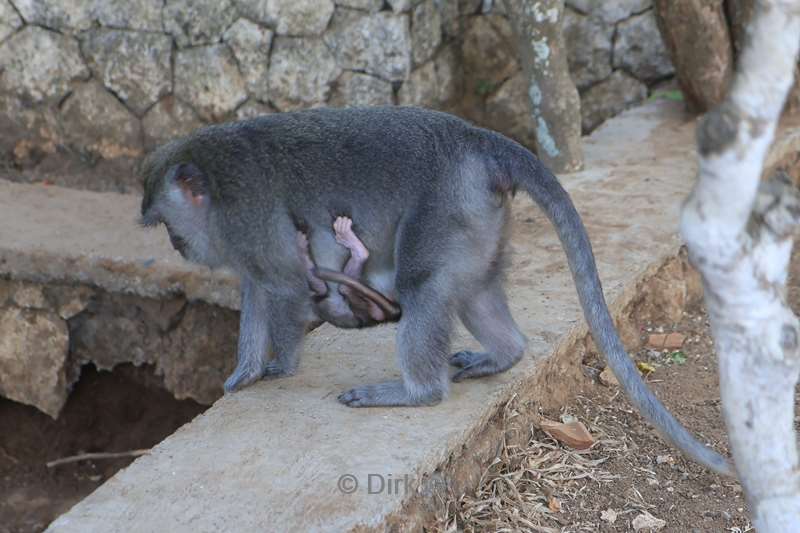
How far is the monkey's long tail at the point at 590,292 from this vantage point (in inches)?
104

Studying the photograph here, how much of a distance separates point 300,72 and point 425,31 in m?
0.86

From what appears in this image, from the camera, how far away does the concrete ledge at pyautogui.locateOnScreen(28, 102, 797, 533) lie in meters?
2.78

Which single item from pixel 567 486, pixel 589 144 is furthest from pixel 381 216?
pixel 589 144

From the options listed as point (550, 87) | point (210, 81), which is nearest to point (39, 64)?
point (210, 81)

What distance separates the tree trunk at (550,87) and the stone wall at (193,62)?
1122mm

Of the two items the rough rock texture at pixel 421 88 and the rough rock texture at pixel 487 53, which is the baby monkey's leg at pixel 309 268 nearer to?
the rough rock texture at pixel 421 88

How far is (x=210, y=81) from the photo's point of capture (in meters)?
6.55

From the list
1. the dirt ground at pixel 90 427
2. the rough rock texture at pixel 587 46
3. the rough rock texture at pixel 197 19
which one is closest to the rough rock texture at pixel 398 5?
the rough rock texture at pixel 197 19

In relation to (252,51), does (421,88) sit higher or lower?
lower

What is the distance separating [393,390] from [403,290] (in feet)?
1.14

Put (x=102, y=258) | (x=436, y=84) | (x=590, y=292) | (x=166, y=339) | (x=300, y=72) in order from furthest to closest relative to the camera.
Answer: (x=436, y=84) → (x=300, y=72) → (x=166, y=339) → (x=102, y=258) → (x=590, y=292)

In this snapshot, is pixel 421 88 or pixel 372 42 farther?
pixel 421 88

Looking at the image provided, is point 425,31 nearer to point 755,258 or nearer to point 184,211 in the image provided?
point 184,211

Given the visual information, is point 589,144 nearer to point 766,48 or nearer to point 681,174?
point 681,174
